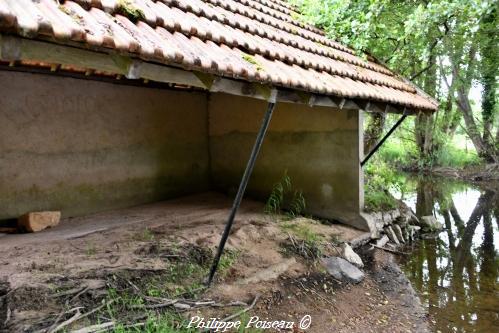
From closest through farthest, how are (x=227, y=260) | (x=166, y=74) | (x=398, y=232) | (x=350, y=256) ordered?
(x=166, y=74), (x=227, y=260), (x=350, y=256), (x=398, y=232)

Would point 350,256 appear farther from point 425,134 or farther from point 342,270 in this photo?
point 425,134

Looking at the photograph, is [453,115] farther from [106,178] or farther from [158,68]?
[158,68]

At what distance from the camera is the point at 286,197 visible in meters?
7.14

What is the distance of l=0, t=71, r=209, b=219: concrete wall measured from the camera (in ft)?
18.1

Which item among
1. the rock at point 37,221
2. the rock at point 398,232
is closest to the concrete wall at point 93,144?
the rock at point 37,221

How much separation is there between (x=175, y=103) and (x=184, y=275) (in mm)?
4229

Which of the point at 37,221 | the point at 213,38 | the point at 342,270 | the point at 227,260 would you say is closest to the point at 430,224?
the point at 342,270

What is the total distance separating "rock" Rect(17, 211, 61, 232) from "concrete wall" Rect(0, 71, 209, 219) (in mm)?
277

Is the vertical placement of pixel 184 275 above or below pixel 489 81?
below

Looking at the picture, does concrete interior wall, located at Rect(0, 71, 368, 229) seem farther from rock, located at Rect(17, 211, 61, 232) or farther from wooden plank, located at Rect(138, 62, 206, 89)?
wooden plank, located at Rect(138, 62, 206, 89)

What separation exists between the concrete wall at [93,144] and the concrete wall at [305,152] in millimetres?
809

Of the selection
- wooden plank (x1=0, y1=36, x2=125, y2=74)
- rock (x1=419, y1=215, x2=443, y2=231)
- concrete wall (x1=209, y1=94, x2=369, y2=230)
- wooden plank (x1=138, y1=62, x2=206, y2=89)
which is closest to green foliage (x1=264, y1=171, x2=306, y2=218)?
concrete wall (x1=209, y1=94, x2=369, y2=230)

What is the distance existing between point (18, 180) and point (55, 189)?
53 cm

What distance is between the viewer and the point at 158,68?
9.88ft
